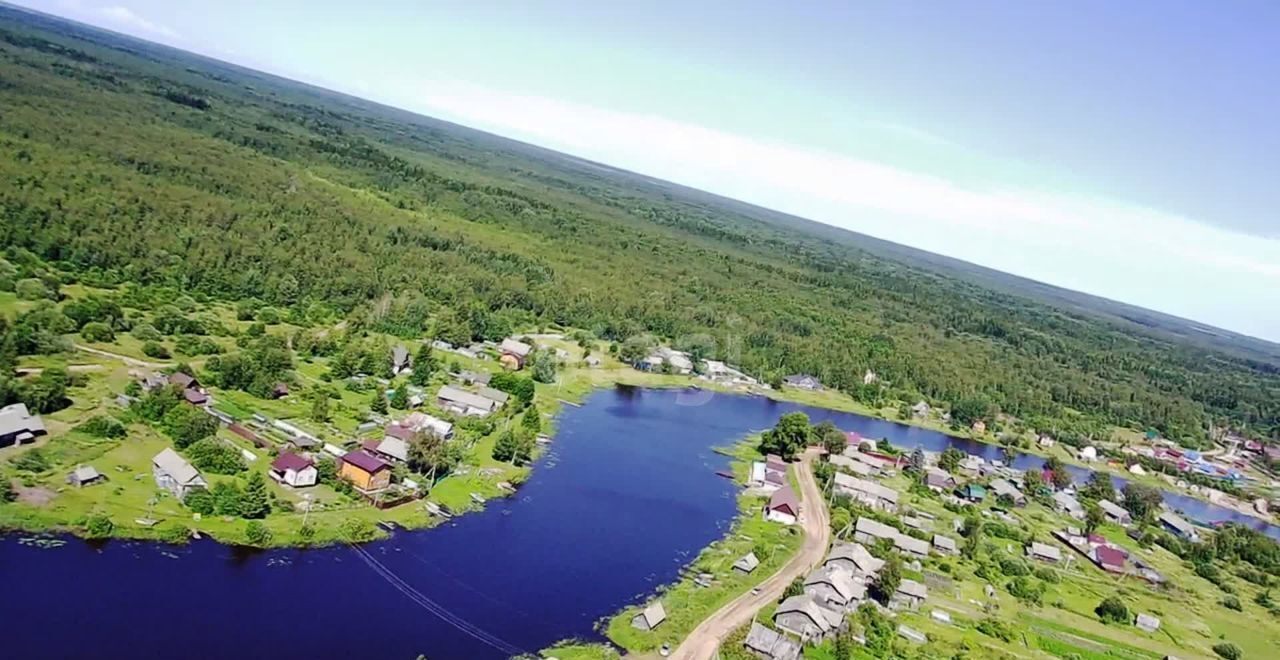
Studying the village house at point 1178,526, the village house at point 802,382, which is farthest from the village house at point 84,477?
the village house at point 1178,526

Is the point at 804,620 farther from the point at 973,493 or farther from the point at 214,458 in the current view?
the point at 973,493

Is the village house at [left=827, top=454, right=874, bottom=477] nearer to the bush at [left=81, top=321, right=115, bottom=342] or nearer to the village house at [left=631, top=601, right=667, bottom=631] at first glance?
the village house at [left=631, top=601, right=667, bottom=631]

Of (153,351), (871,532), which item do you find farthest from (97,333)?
(871,532)

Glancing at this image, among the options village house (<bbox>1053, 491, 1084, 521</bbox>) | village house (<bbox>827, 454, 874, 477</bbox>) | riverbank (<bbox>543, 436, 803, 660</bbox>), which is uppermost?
village house (<bbox>1053, 491, 1084, 521</bbox>)

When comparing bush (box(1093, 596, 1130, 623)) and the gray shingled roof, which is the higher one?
bush (box(1093, 596, 1130, 623))

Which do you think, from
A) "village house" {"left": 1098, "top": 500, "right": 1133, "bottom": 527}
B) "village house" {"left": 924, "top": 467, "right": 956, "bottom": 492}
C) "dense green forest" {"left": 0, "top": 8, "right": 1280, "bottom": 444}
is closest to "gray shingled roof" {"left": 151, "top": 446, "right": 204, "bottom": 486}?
"dense green forest" {"left": 0, "top": 8, "right": 1280, "bottom": 444}

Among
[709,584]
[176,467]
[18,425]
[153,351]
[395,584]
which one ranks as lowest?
[395,584]
